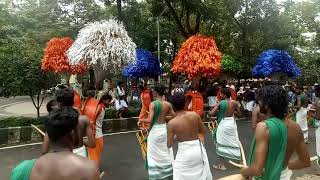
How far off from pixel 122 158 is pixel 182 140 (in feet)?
14.8

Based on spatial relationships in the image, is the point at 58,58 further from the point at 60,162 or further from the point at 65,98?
the point at 60,162

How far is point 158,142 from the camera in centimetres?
828

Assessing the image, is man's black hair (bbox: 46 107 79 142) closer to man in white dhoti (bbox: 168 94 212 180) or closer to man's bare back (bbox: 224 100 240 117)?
man in white dhoti (bbox: 168 94 212 180)

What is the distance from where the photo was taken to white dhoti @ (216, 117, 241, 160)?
32.9ft

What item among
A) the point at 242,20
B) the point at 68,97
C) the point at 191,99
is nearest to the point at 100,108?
the point at 68,97

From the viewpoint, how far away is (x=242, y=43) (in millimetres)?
23734

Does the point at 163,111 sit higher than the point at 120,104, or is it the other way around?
the point at 163,111

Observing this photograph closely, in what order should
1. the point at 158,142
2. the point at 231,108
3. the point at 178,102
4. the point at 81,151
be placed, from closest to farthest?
the point at 81,151, the point at 178,102, the point at 158,142, the point at 231,108

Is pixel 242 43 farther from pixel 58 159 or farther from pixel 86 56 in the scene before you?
pixel 58 159

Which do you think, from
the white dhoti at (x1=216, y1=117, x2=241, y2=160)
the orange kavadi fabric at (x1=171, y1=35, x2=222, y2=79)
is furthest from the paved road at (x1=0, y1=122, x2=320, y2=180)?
the orange kavadi fabric at (x1=171, y1=35, x2=222, y2=79)

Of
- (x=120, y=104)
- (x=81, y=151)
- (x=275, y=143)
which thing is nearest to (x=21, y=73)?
(x=120, y=104)

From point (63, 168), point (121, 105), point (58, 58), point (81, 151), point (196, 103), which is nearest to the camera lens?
point (63, 168)

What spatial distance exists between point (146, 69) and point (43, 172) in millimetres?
14165

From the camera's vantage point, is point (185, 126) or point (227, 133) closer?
point (185, 126)
